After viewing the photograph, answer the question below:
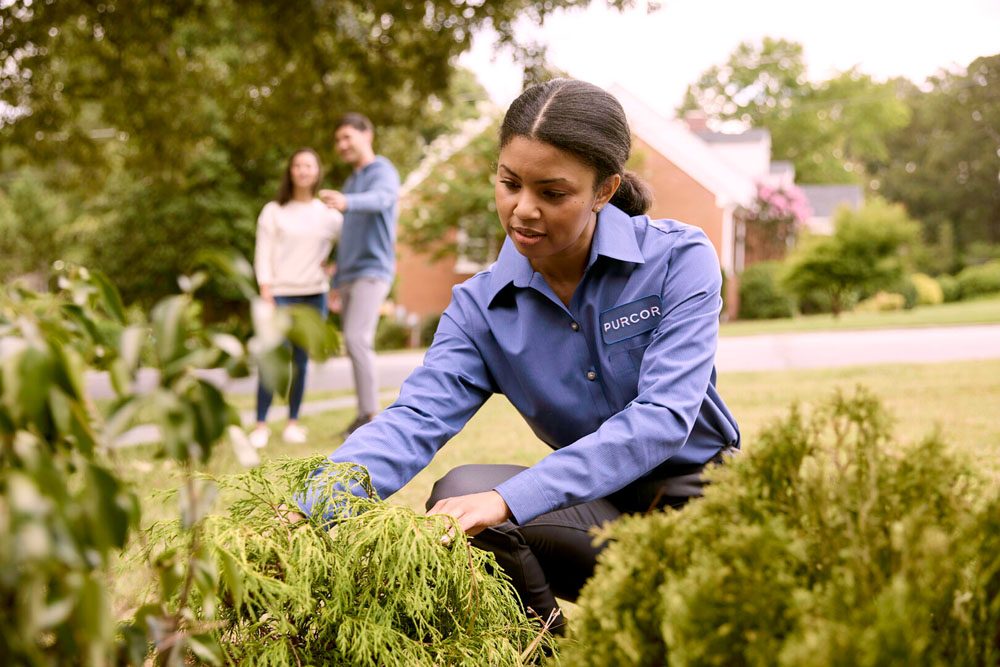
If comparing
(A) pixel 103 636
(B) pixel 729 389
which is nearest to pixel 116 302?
(A) pixel 103 636

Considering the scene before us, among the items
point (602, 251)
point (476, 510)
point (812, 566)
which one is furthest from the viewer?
point (602, 251)

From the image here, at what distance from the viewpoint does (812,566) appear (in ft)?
4.60

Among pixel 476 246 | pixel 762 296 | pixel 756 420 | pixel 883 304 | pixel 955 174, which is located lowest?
pixel 883 304

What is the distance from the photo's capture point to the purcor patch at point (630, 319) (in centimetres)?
279

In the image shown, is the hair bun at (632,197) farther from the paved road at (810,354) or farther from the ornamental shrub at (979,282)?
the ornamental shrub at (979,282)

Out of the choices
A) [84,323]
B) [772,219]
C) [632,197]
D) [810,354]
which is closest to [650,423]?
[632,197]

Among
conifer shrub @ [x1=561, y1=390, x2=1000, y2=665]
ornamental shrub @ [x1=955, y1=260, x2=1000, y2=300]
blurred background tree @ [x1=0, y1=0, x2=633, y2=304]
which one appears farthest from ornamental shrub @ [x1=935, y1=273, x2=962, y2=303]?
conifer shrub @ [x1=561, y1=390, x2=1000, y2=665]

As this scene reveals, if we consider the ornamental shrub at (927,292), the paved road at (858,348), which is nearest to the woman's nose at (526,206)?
the paved road at (858,348)

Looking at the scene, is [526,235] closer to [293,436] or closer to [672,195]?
[293,436]

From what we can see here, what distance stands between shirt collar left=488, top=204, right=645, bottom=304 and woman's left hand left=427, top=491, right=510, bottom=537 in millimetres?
799

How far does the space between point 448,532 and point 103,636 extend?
3.49 feet

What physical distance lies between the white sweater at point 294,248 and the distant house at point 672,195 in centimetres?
2025

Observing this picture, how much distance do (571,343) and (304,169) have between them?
186 inches

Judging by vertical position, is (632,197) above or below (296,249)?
above
